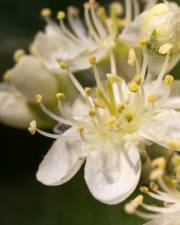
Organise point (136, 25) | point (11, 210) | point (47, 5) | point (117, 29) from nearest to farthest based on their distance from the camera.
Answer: point (136, 25) → point (117, 29) → point (11, 210) → point (47, 5)

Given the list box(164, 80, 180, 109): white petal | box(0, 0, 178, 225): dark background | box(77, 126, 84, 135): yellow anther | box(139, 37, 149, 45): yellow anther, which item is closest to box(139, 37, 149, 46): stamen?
box(139, 37, 149, 45): yellow anther

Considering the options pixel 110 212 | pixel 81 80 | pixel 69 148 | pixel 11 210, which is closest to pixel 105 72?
pixel 81 80

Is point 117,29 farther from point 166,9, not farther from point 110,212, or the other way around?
point 110,212

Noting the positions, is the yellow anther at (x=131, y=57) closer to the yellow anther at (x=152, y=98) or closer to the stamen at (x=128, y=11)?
the yellow anther at (x=152, y=98)

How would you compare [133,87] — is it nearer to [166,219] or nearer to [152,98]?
[152,98]

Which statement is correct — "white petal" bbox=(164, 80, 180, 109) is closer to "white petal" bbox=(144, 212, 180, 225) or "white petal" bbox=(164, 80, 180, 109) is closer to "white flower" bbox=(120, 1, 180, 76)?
"white flower" bbox=(120, 1, 180, 76)
